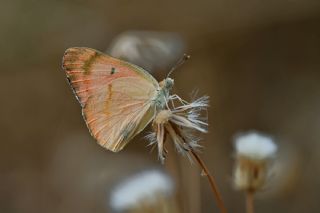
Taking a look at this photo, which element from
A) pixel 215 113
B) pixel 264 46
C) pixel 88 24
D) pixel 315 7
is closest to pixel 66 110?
pixel 88 24

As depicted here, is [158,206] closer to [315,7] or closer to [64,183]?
[64,183]

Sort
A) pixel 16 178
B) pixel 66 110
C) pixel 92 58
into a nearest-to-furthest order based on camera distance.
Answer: pixel 92 58
pixel 16 178
pixel 66 110

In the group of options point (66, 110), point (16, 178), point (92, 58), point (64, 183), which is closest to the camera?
point (92, 58)

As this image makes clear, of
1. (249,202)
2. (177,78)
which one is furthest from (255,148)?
(177,78)

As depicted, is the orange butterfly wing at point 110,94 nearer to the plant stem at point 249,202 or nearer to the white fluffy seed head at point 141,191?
the white fluffy seed head at point 141,191

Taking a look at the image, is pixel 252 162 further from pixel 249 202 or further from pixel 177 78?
pixel 177 78

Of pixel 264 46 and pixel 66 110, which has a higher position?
pixel 264 46

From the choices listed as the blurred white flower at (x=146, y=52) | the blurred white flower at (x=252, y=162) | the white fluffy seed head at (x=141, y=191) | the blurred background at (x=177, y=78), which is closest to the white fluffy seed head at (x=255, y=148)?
the blurred white flower at (x=252, y=162)

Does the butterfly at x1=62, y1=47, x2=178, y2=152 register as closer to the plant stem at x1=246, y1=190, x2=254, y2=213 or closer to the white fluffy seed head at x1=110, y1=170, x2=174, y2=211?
the white fluffy seed head at x1=110, y1=170, x2=174, y2=211
